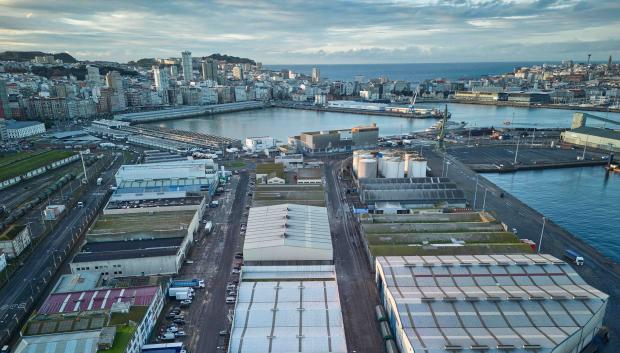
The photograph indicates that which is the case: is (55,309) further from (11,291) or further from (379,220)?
(379,220)

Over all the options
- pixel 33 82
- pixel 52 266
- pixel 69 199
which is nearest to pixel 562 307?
pixel 52 266

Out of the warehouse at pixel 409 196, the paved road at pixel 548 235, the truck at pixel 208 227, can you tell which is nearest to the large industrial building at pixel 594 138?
the paved road at pixel 548 235

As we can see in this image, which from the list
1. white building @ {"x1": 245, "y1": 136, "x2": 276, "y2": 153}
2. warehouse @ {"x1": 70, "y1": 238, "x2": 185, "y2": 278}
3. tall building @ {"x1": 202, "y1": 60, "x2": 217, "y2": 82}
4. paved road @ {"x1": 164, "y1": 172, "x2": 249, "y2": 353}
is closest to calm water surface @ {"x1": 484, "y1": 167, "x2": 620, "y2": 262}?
paved road @ {"x1": 164, "y1": 172, "x2": 249, "y2": 353}

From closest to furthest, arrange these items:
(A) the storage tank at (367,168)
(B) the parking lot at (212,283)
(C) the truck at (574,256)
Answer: (B) the parking lot at (212,283) → (C) the truck at (574,256) → (A) the storage tank at (367,168)

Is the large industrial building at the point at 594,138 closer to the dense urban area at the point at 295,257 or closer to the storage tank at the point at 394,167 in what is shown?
the dense urban area at the point at 295,257

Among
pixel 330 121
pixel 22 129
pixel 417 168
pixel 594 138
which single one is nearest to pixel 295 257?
pixel 417 168

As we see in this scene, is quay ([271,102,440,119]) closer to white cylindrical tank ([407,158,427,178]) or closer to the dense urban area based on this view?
the dense urban area
